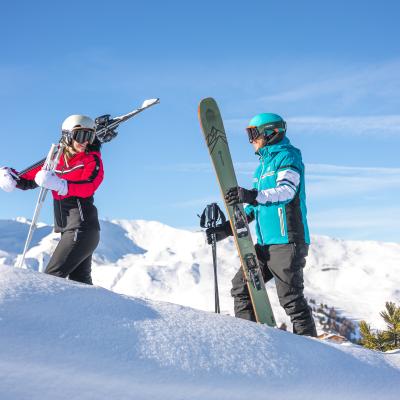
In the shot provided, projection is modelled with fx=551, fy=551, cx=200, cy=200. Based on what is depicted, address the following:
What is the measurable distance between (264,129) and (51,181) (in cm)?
247

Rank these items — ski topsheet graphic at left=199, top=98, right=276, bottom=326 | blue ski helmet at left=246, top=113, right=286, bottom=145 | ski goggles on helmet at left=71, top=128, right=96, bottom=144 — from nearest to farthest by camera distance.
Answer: ski topsheet graphic at left=199, top=98, right=276, bottom=326, ski goggles on helmet at left=71, top=128, right=96, bottom=144, blue ski helmet at left=246, top=113, right=286, bottom=145

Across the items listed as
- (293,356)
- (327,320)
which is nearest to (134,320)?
(293,356)

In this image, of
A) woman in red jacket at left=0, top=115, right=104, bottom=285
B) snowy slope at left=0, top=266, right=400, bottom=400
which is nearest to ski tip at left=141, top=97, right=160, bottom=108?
woman in red jacket at left=0, top=115, right=104, bottom=285

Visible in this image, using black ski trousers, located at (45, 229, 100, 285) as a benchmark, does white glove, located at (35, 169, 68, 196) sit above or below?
above

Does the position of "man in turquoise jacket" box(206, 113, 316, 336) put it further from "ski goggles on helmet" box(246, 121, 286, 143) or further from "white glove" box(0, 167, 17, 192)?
"white glove" box(0, 167, 17, 192)

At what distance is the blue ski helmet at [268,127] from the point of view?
20.9 feet

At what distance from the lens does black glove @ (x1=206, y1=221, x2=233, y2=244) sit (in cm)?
675

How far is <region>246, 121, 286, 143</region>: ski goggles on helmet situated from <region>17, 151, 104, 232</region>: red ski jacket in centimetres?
179

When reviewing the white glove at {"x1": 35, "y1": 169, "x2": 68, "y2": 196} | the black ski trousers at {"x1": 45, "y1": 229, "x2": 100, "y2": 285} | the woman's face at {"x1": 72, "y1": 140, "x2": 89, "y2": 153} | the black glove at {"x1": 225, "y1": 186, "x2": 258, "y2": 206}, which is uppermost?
the woman's face at {"x1": 72, "y1": 140, "x2": 89, "y2": 153}

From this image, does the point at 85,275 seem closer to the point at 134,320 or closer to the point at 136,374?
the point at 134,320

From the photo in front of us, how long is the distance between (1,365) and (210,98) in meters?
4.74

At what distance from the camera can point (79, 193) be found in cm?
598

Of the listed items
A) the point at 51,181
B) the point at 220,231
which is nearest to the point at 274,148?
the point at 220,231

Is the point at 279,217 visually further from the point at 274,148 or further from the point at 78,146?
the point at 78,146
